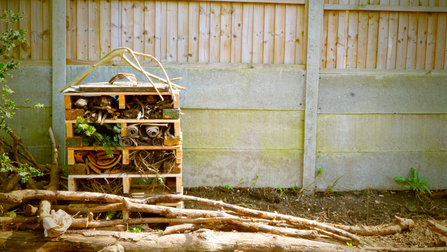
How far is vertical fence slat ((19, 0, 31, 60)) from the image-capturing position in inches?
194

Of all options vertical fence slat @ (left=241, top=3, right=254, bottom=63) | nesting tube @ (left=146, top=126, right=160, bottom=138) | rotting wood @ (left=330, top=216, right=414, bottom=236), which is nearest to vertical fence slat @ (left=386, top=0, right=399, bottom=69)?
vertical fence slat @ (left=241, top=3, right=254, bottom=63)

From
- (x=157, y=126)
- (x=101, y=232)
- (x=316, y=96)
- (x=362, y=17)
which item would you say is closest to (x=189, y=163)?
(x=157, y=126)

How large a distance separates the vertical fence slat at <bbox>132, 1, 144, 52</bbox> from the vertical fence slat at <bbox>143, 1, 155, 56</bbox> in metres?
0.05

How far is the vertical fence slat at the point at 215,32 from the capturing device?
5152mm

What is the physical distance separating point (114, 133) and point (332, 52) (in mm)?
3767

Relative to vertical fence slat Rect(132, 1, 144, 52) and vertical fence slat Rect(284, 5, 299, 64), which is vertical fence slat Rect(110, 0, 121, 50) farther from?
vertical fence slat Rect(284, 5, 299, 64)

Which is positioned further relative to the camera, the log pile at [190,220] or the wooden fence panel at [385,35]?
the wooden fence panel at [385,35]

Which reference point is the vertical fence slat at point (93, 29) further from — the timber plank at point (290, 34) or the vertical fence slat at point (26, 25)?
the timber plank at point (290, 34)

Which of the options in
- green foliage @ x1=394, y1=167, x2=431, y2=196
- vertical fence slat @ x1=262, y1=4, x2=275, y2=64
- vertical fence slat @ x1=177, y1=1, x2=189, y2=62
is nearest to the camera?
vertical fence slat @ x1=177, y1=1, x2=189, y2=62

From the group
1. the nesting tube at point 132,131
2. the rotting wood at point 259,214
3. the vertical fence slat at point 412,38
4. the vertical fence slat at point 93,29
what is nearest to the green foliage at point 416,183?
the vertical fence slat at point 412,38

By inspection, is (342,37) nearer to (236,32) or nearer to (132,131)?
(236,32)

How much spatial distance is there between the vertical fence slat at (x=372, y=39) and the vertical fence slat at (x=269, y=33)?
1.67 meters

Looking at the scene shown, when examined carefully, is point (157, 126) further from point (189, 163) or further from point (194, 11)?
point (194, 11)

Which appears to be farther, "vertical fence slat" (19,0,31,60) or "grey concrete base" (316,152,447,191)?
"grey concrete base" (316,152,447,191)
